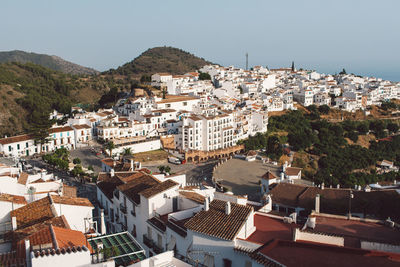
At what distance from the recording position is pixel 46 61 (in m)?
161

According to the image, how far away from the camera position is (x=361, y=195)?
22312 mm

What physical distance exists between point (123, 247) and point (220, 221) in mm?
3011

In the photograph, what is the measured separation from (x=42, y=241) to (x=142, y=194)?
499 cm

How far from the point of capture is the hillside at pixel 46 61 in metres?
153

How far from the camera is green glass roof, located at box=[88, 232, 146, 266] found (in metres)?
10.1

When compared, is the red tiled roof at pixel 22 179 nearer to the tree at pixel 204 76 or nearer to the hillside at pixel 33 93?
the hillside at pixel 33 93

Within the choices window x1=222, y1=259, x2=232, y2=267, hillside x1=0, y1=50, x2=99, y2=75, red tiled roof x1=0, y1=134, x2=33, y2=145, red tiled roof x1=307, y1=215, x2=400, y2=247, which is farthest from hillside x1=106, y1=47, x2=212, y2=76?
window x1=222, y1=259, x2=232, y2=267

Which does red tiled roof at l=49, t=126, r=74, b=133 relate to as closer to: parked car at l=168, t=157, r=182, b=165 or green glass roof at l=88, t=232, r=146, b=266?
parked car at l=168, t=157, r=182, b=165

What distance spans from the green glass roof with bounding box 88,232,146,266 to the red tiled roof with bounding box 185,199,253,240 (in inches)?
64.8

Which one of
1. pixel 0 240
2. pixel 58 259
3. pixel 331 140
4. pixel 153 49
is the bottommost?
pixel 331 140

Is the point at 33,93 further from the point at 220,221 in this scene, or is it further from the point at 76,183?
the point at 220,221

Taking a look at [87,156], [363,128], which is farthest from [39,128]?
[363,128]

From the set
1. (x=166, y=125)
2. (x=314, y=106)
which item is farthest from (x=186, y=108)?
(x=314, y=106)

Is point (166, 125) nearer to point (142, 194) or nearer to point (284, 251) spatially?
point (142, 194)
